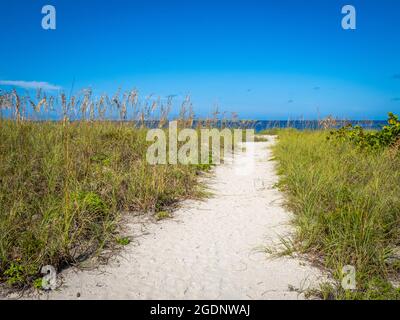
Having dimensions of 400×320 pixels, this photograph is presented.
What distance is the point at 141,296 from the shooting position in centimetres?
262

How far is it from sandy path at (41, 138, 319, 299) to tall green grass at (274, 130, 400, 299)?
0.94ft

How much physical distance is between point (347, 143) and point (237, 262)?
5.29 m

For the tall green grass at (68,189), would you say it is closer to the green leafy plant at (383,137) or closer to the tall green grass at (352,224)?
the tall green grass at (352,224)

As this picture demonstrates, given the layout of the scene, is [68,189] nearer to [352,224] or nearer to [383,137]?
[352,224]

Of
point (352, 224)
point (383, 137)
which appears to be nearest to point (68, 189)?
point (352, 224)

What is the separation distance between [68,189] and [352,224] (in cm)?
320

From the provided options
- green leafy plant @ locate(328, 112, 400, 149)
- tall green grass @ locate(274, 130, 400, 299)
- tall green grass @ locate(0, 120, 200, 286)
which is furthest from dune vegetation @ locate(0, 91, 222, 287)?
green leafy plant @ locate(328, 112, 400, 149)

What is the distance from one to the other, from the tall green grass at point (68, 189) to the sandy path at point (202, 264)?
327 millimetres

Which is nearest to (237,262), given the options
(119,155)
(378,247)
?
(378,247)

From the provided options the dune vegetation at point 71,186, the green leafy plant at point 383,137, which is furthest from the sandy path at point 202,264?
the green leafy plant at point 383,137

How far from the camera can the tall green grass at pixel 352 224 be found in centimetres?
274

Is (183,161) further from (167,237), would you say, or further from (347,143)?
(347,143)

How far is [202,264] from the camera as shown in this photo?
3.12 m
